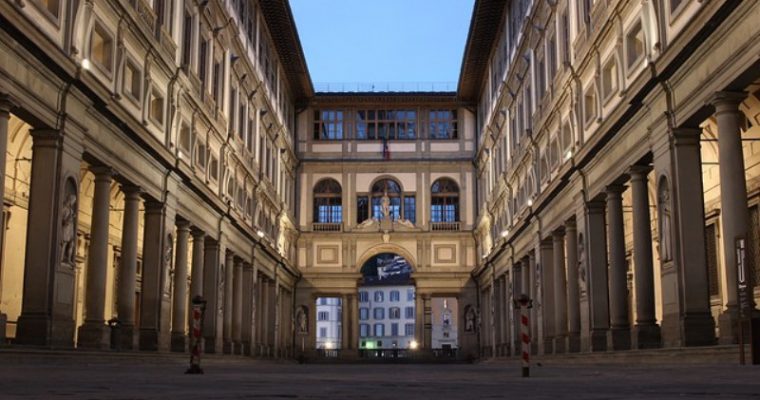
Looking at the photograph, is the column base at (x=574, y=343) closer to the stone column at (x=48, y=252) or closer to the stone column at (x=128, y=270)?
the stone column at (x=128, y=270)

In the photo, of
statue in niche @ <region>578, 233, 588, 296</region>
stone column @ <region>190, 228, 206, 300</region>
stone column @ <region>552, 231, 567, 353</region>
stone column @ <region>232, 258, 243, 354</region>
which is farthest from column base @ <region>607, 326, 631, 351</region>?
stone column @ <region>232, 258, 243, 354</region>

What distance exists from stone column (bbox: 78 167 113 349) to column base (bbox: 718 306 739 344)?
16208 mm

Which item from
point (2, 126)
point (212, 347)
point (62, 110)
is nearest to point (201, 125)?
point (212, 347)

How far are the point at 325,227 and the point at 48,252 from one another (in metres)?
42.2

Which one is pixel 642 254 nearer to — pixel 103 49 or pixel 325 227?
pixel 103 49

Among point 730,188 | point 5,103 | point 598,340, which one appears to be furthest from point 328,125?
point 730,188

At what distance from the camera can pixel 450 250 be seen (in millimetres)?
63781

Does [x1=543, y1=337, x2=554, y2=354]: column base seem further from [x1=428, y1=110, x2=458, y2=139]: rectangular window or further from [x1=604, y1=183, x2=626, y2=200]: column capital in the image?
[x1=428, y1=110, x2=458, y2=139]: rectangular window

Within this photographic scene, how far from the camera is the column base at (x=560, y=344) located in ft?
116

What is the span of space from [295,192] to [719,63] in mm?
47064

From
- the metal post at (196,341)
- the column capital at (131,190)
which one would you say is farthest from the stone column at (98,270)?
the metal post at (196,341)

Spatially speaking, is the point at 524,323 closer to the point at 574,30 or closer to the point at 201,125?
the point at 574,30

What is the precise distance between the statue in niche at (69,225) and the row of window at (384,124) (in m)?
42.0

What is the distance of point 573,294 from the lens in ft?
111
